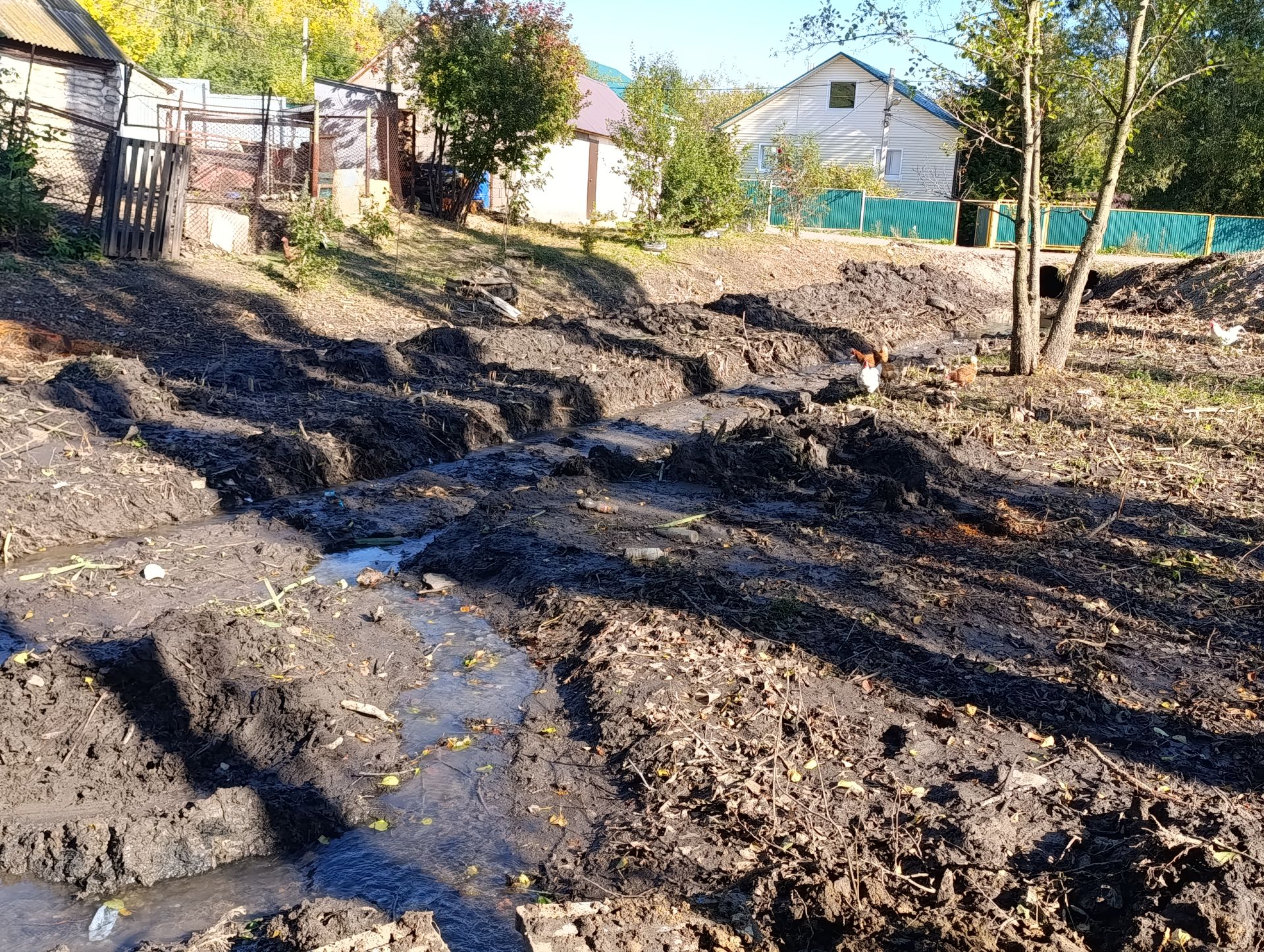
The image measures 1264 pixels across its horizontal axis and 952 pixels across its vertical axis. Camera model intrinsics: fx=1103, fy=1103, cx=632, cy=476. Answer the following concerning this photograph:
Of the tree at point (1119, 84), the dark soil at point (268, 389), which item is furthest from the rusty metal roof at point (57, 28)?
the tree at point (1119, 84)

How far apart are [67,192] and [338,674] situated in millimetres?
16187

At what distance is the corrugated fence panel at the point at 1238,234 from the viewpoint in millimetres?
33625

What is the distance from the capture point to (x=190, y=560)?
26.0 feet

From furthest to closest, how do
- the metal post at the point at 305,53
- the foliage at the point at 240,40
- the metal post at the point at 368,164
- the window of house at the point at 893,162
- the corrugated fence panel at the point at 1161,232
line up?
the metal post at the point at 305,53, the foliage at the point at 240,40, the window of house at the point at 893,162, the corrugated fence panel at the point at 1161,232, the metal post at the point at 368,164

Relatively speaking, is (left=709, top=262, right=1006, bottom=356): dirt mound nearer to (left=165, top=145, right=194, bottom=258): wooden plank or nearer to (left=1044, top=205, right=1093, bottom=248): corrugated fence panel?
(left=1044, top=205, right=1093, bottom=248): corrugated fence panel

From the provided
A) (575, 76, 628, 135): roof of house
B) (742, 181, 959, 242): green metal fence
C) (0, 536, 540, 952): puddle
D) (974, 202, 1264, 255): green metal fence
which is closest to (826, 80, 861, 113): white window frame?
(742, 181, 959, 242): green metal fence

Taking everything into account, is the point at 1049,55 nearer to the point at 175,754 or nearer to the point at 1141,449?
the point at 1141,449

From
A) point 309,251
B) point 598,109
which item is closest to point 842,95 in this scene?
point 598,109

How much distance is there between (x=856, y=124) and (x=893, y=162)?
Result: 2.19 meters

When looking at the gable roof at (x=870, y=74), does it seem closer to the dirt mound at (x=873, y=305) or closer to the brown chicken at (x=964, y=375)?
the dirt mound at (x=873, y=305)

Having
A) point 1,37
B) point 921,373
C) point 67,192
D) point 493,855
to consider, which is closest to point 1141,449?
point 921,373

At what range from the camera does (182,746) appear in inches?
209

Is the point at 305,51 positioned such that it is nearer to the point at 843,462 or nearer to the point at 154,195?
the point at 154,195

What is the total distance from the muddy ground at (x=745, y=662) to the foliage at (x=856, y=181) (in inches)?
1091
